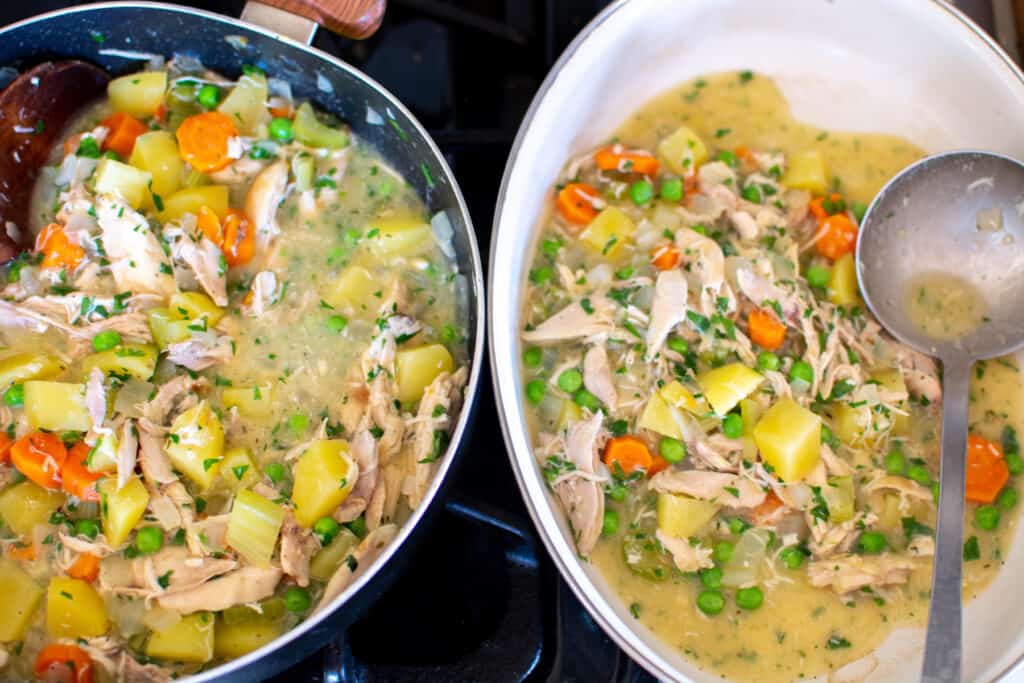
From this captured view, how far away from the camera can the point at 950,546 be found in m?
2.03

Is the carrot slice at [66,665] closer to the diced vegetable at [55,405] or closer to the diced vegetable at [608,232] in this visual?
the diced vegetable at [55,405]

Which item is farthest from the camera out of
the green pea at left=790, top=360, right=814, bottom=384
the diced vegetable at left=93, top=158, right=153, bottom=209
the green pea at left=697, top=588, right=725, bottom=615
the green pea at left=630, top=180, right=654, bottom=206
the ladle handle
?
the green pea at left=630, top=180, right=654, bottom=206

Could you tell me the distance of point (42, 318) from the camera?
2297 mm

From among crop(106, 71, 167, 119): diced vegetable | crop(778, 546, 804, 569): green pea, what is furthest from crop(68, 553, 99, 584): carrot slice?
crop(778, 546, 804, 569): green pea

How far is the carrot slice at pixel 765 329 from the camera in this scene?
230 centimetres

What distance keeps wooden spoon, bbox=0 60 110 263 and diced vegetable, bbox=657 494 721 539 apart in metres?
1.94

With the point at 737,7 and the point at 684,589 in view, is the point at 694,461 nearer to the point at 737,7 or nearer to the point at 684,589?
the point at 684,589

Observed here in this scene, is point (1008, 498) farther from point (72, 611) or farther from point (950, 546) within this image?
point (72, 611)

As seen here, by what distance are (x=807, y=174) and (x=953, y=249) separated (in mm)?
457

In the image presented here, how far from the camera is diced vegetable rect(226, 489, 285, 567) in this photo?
2104mm

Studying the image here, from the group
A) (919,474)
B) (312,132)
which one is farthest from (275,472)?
(919,474)

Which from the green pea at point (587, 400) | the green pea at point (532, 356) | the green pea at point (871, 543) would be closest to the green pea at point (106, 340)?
the green pea at point (532, 356)

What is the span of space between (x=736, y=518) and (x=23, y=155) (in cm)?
225

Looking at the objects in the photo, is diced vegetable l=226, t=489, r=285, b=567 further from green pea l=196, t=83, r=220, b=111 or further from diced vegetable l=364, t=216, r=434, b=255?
green pea l=196, t=83, r=220, b=111
